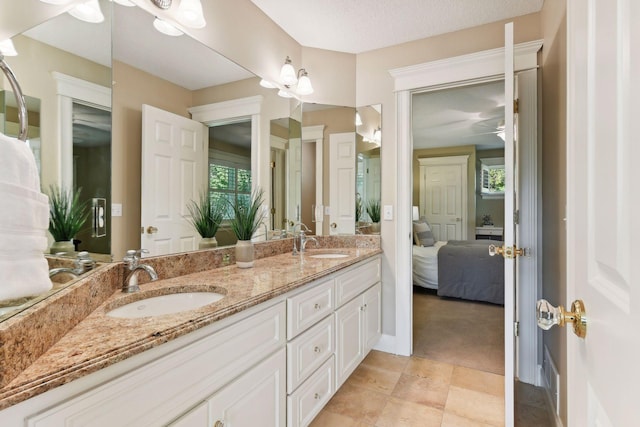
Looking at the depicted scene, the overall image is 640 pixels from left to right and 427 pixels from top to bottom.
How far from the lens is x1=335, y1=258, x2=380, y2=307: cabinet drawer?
74.8 inches

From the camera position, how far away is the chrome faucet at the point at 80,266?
0.93 meters

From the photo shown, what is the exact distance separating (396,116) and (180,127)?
166 centimetres

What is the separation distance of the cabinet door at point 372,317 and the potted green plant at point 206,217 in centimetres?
114

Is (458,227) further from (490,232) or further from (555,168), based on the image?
(555,168)

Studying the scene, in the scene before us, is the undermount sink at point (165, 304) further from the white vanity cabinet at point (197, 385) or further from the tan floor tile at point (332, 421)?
the tan floor tile at point (332, 421)

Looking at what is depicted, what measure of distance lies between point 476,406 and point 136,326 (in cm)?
198

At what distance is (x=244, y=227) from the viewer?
181 cm

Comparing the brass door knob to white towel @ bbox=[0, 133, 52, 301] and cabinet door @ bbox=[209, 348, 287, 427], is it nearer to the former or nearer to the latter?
cabinet door @ bbox=[209, 348, 287, 427]

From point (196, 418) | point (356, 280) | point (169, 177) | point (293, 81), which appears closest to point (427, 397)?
point (356, 280)

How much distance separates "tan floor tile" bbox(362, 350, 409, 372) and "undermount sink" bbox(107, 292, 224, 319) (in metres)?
1.60

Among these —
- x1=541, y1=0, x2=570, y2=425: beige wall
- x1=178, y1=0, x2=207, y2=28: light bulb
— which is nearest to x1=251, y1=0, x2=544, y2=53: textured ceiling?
x1=541, y1=0, x2=570, y2=425: beige wall

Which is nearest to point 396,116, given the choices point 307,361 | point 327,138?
point 327,138

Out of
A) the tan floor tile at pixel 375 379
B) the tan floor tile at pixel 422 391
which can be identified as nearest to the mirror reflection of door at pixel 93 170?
the tan floor tile at pixel 375 379

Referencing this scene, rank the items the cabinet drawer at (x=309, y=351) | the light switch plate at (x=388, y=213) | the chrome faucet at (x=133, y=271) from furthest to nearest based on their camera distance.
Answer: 1. the light switch plate at (x=388, y=213)
2. the cabinet drawer at (x=309, y=351)
3. the chrome faucet at (x=133, y=271)
